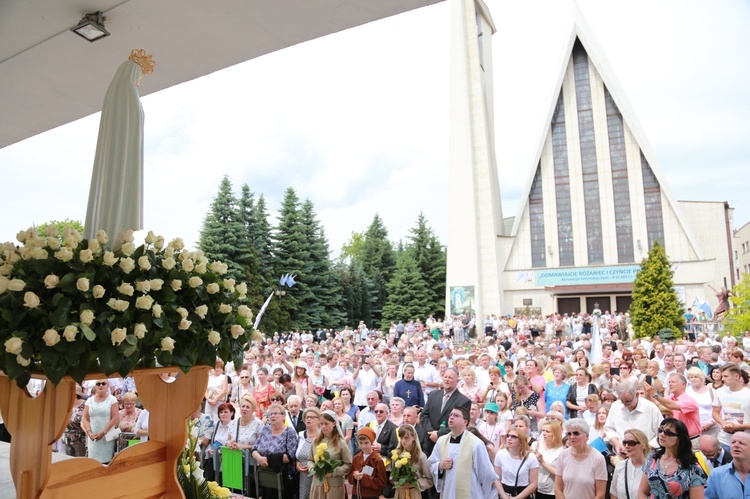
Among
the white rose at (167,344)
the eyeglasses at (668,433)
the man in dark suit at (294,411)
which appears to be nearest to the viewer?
the white rose at (167,344)

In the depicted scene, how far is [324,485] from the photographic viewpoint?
5.25 metres

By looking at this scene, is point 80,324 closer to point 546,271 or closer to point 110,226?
point 110,226

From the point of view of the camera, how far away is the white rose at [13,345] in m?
1.71

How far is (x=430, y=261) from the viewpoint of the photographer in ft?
137

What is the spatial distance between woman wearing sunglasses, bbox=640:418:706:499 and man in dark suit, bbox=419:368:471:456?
2162 millimetres

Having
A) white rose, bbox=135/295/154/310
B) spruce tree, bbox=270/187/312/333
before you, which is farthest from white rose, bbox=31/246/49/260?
spruce tree, bbox=270/187/312/333

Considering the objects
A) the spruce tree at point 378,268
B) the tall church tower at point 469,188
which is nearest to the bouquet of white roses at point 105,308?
the tall church tower at point 469,188

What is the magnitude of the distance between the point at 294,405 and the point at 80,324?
5.70 m

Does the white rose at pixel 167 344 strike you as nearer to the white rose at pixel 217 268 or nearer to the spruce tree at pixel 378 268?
the white rose at pixel 217 268

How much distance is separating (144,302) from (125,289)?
79 mm

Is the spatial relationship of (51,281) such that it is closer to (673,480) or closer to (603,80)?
(673,480)

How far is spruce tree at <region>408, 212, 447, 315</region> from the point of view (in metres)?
40.9

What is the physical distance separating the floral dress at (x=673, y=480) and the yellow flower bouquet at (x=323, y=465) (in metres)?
2.72

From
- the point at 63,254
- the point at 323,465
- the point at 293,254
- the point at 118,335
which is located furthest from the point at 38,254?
the point at 293,254
